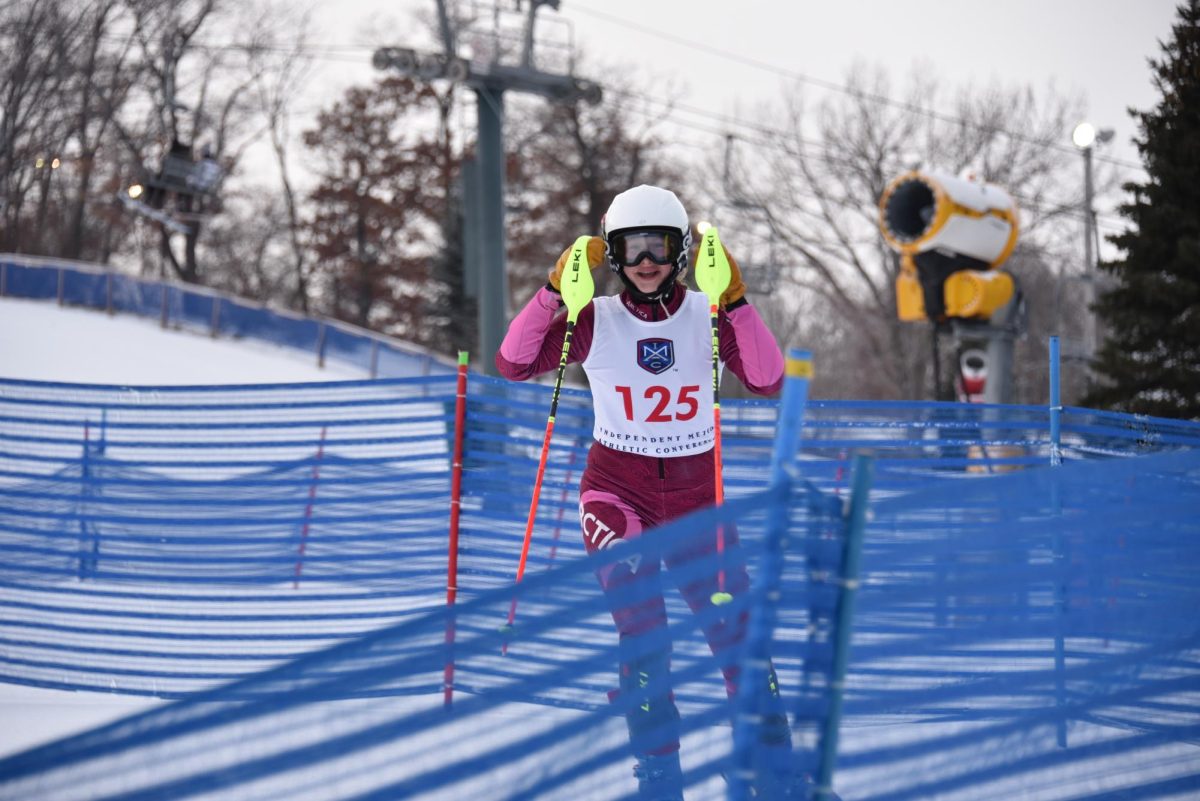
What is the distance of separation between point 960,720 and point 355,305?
3951 centimetres

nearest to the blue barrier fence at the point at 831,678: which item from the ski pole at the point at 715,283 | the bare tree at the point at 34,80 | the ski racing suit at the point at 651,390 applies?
the ski racing suit at the point at 651,390

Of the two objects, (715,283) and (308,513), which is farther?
(308,513)

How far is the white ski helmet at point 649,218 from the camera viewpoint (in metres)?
3.86

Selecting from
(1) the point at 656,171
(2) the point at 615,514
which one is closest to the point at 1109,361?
(2) the point at 615,514

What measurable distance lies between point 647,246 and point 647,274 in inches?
3.7

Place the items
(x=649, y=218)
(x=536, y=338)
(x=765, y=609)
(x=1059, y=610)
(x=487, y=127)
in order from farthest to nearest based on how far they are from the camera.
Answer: (x=487, y=127) → (x=536, y=338) → (x=649, y=218) → (x=1059, y=610) → (x=765, y=609)

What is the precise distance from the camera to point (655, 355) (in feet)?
12.9

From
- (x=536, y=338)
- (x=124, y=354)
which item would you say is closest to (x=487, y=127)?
(x=124, y=354)

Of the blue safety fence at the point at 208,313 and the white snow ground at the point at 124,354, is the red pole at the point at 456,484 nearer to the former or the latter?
the white snow ground at the point at 124,354

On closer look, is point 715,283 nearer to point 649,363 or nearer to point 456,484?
point 649,363

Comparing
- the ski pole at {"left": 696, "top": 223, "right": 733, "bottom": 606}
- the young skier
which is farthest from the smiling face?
the ski pole at {"left": 696, "top": 223, "right": 733, "bottom": 606}

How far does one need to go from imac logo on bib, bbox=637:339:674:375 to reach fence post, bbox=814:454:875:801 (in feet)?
5.95

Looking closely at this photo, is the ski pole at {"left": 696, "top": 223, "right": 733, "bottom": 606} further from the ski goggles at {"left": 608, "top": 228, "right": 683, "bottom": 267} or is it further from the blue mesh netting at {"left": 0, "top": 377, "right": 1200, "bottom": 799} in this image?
the blue mesh netting at {"left": 0, "top": 377, "right": 1200, "bottom": 799}

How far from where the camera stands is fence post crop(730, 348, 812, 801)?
2.07 m
